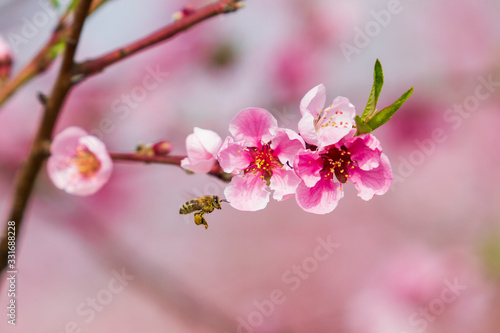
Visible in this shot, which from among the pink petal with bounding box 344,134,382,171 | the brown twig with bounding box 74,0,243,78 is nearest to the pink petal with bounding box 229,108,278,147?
the pink petal with bounding box 344,134,382,171

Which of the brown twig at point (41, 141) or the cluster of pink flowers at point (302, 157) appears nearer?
the cluster of pink flowers at point (302, 157)

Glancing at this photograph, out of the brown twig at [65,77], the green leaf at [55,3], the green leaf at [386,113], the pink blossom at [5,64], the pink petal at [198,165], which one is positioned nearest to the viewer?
the green leaf at [386,113]

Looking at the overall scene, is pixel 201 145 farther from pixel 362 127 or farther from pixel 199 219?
pixel 362 127

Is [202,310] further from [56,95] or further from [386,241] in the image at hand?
[386,241]

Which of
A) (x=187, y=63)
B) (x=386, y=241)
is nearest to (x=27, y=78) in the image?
(x=187, y=63)

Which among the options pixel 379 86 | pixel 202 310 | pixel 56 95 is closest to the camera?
pixel 379 86

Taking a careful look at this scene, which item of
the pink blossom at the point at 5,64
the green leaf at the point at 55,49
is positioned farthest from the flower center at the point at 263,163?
the pink blossom at the point at 5,64

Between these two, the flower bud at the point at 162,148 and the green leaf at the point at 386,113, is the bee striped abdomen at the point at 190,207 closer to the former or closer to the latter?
the flower bud at the point at 162,148

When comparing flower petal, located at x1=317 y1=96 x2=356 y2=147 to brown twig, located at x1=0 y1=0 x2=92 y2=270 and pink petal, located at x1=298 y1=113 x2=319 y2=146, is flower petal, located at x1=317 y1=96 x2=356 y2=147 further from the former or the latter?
brown twig, located at x1=0 y1=0 x2=92 y2=270
